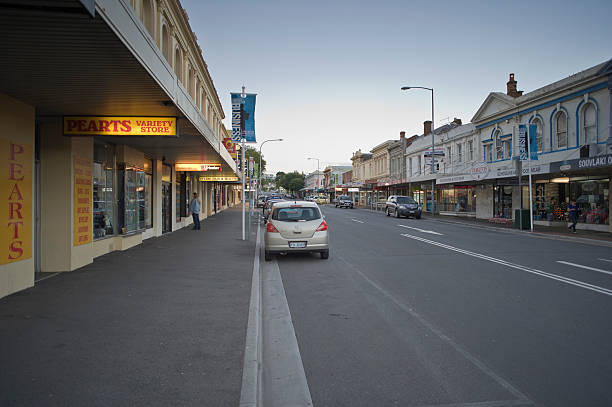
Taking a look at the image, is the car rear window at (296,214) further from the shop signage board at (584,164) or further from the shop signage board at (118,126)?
the shop signage board at (584,164)

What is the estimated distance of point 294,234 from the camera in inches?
438

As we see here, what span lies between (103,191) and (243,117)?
19.5 ft

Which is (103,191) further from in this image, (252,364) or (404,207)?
(404,207)

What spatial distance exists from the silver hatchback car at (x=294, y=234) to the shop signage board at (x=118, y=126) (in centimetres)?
361

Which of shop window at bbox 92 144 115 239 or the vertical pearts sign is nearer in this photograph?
the vertical pearts sign

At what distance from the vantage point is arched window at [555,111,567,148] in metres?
23.2

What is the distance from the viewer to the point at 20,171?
24.4 feet

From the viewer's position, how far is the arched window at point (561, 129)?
2317 centimetres

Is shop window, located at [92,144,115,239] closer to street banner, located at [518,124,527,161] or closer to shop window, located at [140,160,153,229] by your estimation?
shop window, located at [140,160,153,229]

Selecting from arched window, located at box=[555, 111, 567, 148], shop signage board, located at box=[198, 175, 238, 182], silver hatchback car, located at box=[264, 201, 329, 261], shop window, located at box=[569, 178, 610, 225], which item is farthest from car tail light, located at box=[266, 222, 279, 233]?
arched window, located at box=[555, 111, 567, 148]

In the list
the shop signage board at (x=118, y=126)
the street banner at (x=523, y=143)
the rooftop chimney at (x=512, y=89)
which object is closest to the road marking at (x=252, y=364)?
the shop signage board at (x=118, y=126)

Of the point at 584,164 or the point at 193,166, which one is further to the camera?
the point at 193,166

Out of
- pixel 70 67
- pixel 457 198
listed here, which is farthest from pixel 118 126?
pixel 457 198

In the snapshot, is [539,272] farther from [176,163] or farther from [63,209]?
[176,163]
